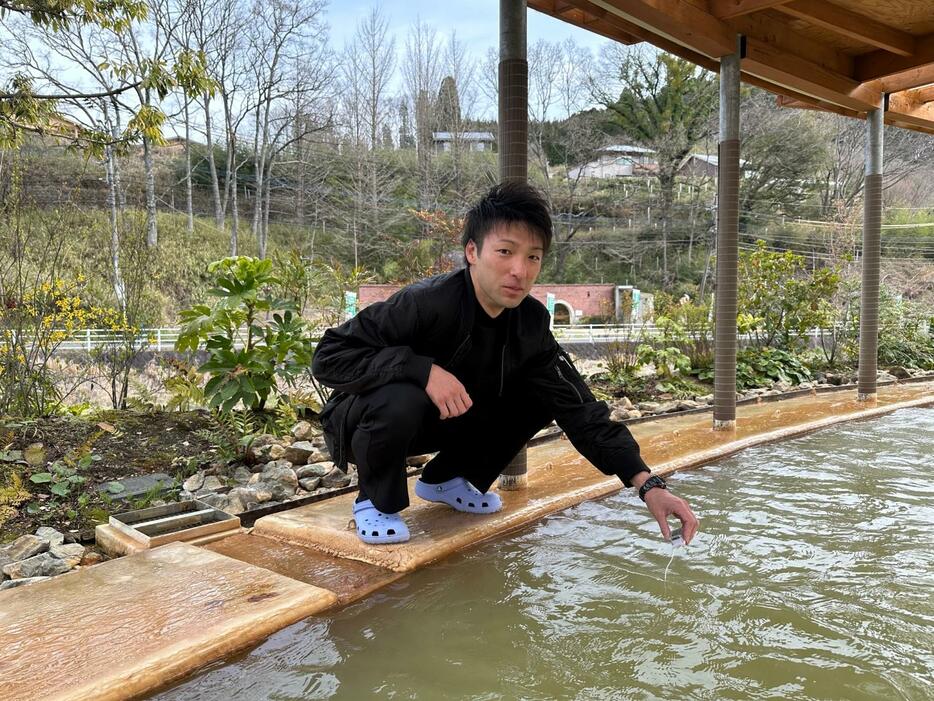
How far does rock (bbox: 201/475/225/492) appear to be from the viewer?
3078mm

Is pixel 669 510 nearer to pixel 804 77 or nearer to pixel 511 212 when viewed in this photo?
pixel 511 212

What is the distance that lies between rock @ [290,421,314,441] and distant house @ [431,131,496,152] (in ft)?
64.3

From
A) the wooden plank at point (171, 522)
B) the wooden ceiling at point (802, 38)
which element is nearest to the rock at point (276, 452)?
the wooden plank at point (171, 522)

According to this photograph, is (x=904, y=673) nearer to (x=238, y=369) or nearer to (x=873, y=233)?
(x=238, y=369)

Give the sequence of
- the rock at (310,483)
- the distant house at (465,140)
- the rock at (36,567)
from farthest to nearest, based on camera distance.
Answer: the distant house at (465,140)
the rock at (310,483)
the rock at (36,567)

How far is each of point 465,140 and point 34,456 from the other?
20.6m

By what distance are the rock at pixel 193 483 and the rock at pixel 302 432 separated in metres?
0.74

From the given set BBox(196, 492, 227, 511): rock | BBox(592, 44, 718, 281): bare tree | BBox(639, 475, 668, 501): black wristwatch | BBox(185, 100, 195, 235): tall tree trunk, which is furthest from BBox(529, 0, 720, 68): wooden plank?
BBox(592, 44, 718, 281): bare tree

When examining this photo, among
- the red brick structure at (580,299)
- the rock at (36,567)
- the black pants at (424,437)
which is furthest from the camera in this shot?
the red brick structure at (580,299)

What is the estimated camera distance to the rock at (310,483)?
307 cm

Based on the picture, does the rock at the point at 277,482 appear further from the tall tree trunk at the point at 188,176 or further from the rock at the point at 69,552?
the tall tree trunk at the point at 188,176

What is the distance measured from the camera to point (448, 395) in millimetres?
1945

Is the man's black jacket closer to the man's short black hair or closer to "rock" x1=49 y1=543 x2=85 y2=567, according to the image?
the man's short black hair

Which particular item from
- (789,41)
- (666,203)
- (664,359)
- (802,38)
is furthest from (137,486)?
(666,203)
